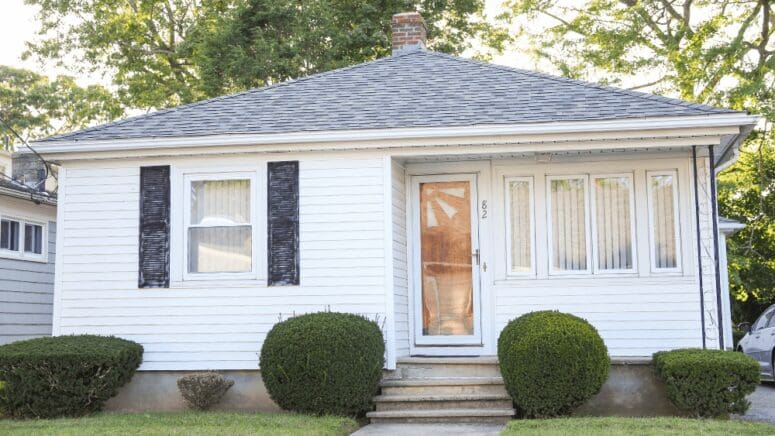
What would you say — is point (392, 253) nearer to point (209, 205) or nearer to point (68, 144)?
point (209, 205)

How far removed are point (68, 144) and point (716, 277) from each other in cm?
761

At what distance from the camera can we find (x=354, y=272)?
33.5 feet

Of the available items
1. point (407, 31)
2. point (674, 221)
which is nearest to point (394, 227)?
point (674, 221)

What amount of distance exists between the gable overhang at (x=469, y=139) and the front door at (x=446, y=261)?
3.13 ft

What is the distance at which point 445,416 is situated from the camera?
9.27m

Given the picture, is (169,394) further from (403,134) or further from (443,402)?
(403,134)

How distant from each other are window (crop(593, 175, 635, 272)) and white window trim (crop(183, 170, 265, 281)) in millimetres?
3936

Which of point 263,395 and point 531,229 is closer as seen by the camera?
point 263,395

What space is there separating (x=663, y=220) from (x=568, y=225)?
3.51ft

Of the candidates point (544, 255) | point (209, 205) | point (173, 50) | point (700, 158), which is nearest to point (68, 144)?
point (209, 205)

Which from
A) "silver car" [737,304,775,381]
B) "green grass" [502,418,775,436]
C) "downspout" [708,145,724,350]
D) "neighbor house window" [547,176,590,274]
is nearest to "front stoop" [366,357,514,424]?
"green grass" [502,418,775,436]

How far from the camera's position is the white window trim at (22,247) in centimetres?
1466

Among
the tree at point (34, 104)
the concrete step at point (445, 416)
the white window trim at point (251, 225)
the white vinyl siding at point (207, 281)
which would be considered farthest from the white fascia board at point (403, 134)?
the tree at point (34, 104)

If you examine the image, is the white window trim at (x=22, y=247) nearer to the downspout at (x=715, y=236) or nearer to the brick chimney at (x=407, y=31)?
the brick chimney at (x=407, y=31)
